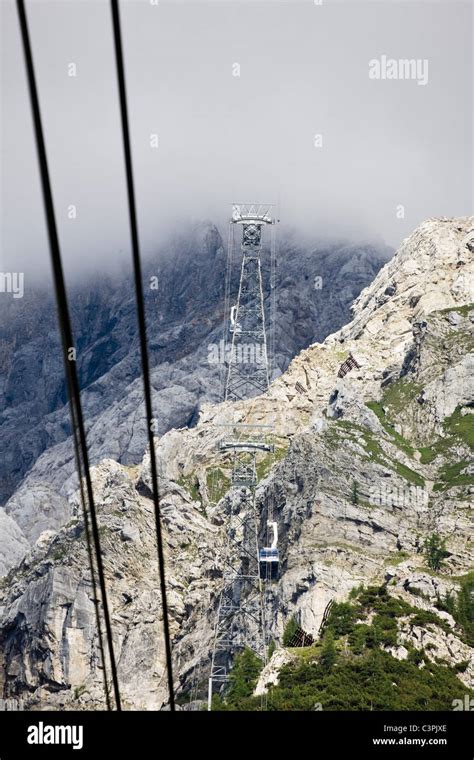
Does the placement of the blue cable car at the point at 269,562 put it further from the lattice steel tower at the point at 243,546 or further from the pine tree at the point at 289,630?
the pine tree at the point at 289,630

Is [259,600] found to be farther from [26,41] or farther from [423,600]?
[26,41]

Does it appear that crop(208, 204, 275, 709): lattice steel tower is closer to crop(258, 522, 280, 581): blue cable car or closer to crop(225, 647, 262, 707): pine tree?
crop(258, 522, 280, 581): blue cable car

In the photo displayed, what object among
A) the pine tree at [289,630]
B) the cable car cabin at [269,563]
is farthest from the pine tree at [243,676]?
the cable car cabin at [269,563]

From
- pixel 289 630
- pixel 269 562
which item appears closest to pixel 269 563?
pixel 269 562

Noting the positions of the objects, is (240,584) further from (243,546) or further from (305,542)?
(305,542)

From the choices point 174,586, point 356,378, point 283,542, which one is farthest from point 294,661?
point 356,378

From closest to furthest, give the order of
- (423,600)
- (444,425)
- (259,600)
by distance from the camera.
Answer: (423,600) < (259,600) < (444,425)
